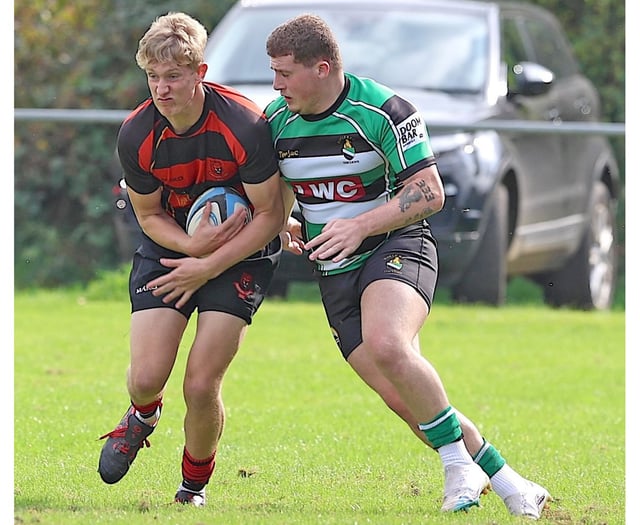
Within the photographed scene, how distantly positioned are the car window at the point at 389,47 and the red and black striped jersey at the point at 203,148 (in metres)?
5.22

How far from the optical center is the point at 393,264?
4.88 meters

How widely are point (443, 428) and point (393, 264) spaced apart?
624mm

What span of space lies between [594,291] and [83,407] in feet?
19.7

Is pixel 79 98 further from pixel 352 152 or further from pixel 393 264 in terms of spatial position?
pixel 393 264

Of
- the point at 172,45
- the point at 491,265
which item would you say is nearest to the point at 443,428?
the point at 172,45

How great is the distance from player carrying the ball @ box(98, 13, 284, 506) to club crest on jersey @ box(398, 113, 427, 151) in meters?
0.51

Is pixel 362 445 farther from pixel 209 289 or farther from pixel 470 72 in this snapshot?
pixel 470 72

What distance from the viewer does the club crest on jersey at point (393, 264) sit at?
15.9 ft

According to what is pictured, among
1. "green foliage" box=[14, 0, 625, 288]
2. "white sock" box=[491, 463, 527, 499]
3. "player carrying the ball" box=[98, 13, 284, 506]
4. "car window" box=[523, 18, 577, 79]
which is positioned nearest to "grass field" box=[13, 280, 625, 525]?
"white sock" box=[491, 463, 527, 499]

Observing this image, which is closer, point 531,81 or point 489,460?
point 489,460

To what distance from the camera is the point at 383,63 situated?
10.6m

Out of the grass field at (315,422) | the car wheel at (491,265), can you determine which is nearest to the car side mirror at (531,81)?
the car wheel at (491,265)
